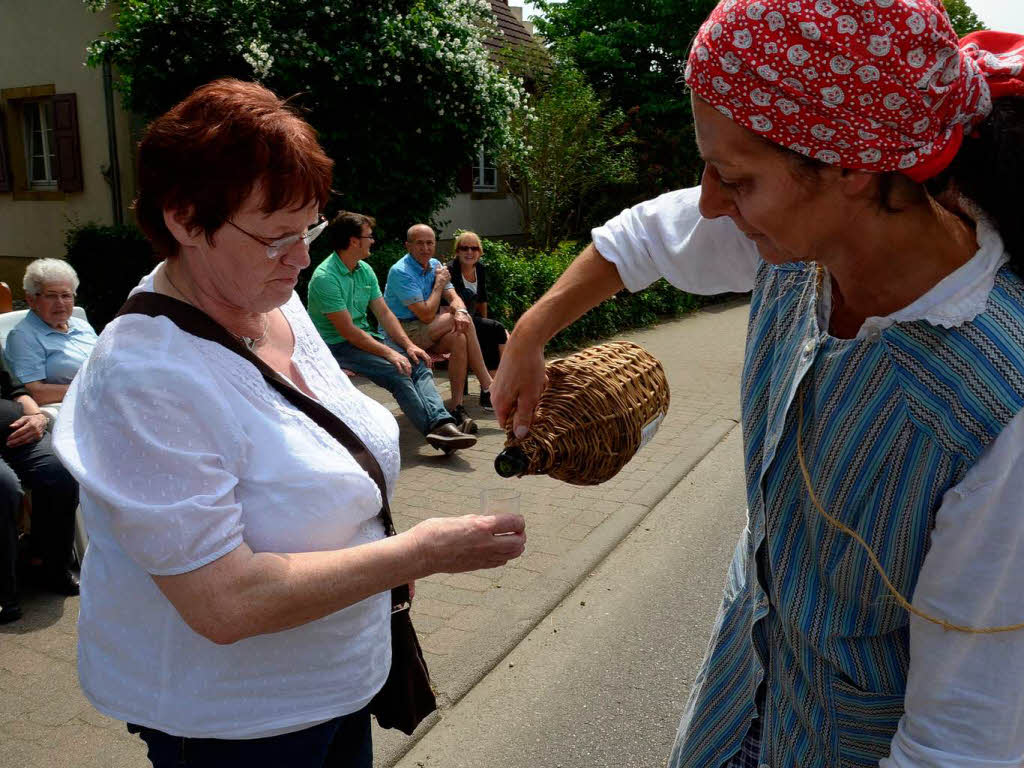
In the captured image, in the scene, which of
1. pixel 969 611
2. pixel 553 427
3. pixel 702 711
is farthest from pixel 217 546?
pixel 969 611

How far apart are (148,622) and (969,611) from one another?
4.65 ft

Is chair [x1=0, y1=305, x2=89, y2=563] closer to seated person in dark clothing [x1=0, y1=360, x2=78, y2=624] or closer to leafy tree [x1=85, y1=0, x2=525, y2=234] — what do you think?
seated person in dark clothing [x1=0, y1=360, x2=78, y2=624]

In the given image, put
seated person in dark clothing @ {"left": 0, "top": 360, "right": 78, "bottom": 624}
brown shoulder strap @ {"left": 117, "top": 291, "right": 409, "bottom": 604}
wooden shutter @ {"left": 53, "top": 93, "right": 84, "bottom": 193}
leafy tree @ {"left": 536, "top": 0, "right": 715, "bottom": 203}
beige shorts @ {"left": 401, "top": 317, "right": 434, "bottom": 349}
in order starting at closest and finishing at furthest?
brown shoulder strap @ {"left": 117, "top": 291, "right": 409, "bottom": 604} → seated person in dark clothing @ {"left": 0, "top": 360, "right": 78, "bottom": 624} → beige shorts @ {"left": 401, "top": 317, "right": 434, "bottom": 349} → wooden shutter @ {"left": 53, "top": 93, "right": 84, "bottom": 193} → leafy tree @ {"left": 536, "top": 0, "right": 715, "bottom": 203}

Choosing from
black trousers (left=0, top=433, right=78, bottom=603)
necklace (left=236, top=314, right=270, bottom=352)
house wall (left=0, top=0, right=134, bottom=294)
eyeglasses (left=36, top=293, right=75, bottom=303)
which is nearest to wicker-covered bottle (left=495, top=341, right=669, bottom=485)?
necklace (left=236, top=314, right=270, bottom=352)

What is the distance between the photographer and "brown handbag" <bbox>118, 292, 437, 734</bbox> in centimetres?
165

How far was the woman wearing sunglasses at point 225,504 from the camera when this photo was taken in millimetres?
1485

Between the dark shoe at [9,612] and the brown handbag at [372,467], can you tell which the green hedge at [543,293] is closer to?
the dark shoe at [9,612]

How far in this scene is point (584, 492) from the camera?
612 cm

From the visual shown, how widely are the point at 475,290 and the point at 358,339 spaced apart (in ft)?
7.47

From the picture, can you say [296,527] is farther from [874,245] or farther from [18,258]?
[18,258]

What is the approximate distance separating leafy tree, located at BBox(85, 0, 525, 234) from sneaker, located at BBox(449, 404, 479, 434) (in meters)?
3.96

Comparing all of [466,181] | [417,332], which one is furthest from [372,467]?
[466,181]

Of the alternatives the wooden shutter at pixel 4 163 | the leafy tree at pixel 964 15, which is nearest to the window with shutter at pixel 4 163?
the wooden shutter at pixel 4 163

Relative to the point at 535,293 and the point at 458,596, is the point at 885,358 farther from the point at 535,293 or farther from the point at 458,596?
the point at 535,293
